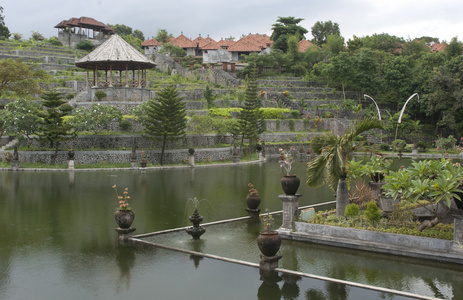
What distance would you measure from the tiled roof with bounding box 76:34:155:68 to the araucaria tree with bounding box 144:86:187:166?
17.8ft

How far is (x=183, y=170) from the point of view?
27688 mm

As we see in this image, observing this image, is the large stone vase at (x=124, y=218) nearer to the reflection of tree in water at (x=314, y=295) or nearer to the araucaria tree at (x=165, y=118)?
the reflection of tree in water at (x=314, y=295)

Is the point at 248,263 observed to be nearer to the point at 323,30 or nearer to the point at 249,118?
the point at 249,118

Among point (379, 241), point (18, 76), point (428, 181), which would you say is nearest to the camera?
point (428, 181)

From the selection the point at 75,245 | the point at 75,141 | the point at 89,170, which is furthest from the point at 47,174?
the point at 75,245

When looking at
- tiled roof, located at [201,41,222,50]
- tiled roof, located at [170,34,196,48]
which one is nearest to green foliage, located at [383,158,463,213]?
tiled roof, located at [201,41,222,50]

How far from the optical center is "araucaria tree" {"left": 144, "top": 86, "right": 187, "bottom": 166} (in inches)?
1134

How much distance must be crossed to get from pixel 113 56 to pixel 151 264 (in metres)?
25.6

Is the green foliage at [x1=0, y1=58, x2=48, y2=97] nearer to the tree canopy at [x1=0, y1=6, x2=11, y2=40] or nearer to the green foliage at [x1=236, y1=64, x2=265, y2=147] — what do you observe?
the green foliage at [x1=236, y1=64, x2=265, y2=147]

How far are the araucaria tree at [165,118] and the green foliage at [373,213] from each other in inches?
758

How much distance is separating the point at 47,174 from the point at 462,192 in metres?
20.9

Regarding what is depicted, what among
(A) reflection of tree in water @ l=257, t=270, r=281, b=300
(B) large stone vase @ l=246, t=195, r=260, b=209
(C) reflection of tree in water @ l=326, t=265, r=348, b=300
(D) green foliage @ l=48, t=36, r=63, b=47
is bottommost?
(A) reflection of tree in water @ l=257, t=270, r=281, b=300

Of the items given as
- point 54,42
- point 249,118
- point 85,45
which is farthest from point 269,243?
point 54,42

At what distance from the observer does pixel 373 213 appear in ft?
36.1
